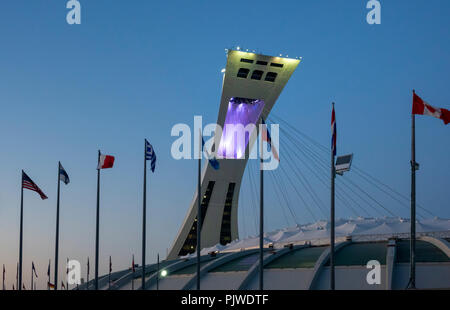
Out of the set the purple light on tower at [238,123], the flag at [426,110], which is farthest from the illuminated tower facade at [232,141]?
the flag at [426,110]

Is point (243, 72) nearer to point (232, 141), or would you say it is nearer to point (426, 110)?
point (232, 141)

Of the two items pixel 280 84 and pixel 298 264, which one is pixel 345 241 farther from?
pixel 280 84

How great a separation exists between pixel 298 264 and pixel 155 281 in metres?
11.1

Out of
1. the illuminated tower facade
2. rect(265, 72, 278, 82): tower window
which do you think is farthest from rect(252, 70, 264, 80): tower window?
rect(265, 72, 278, 82): tower window

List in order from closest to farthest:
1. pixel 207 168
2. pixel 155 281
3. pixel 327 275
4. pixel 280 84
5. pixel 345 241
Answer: pixel 327 275 < pixel 345 241 < pixel 155 281 < pixel 280 84 < pixel 207 168

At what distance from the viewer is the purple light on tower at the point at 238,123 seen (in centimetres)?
6053

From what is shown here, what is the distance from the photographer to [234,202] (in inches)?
2603

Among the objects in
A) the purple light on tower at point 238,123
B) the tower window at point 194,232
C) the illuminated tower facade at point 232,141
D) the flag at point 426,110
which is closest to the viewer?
the flag at point 426,110

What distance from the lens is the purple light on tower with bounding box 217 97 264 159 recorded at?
60.5 m

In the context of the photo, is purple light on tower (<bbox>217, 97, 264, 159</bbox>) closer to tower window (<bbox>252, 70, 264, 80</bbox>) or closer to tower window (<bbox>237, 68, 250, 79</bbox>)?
tower window (<bbox>252, 70, 264, 80</bbox>)

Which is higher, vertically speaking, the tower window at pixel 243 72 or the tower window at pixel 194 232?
the tower window at pixel 243 72

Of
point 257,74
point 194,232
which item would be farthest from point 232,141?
point 194,232

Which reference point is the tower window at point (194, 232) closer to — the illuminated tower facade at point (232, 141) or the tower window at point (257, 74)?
the illuminated tower facade at point (232, 141)
